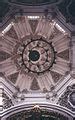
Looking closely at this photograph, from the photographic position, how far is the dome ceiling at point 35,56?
1066cm

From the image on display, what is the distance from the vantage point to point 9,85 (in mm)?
10539

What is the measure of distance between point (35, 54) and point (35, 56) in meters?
0.05

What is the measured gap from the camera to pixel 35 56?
1066cm

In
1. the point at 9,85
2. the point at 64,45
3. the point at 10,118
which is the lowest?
the point at 10,118

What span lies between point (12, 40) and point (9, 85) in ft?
3.69

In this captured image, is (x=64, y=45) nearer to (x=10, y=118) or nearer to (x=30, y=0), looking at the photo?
(x=30, y=0)

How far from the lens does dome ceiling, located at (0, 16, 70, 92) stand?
35.0ft

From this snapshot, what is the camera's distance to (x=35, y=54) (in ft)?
35.0

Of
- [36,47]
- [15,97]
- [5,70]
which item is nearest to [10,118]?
[15,97]

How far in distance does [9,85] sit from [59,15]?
6.92 feet

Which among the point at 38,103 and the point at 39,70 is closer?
the point at 38,103

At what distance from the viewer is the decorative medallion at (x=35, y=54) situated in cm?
1069

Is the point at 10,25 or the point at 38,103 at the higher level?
the point at 10,25

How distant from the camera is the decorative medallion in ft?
35.1
